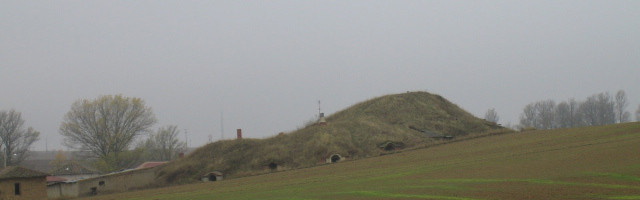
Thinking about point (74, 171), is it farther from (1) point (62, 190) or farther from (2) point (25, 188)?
(2) point (25, 188)

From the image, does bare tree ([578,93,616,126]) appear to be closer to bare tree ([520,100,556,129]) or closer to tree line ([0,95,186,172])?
bare tree ([520,100,556,129])

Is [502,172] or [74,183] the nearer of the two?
[502,172]

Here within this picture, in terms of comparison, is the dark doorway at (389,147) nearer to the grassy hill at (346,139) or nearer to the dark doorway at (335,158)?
the grassy hill at (346,139)

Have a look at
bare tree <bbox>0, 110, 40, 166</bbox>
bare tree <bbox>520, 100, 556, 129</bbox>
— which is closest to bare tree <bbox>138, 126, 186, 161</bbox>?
bare tree <bbox>0, 110, 40, 166</bbox>

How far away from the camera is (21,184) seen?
157 feet

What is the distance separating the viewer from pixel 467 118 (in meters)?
77.6

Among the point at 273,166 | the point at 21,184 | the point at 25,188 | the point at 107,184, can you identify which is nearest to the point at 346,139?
the point at 273,166

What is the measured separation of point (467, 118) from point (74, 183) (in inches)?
1811

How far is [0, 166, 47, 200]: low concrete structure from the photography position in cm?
4709

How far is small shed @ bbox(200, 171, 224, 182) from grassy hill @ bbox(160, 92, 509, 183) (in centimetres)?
127

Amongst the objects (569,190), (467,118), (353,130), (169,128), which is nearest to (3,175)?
(353,130)

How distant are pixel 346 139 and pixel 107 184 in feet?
83.7

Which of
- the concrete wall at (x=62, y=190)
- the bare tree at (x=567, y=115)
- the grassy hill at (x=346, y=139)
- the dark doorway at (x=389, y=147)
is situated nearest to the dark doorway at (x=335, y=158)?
the grassy hill at (x=346, y=139)

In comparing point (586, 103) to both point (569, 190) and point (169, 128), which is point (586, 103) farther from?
point (569, 190)
